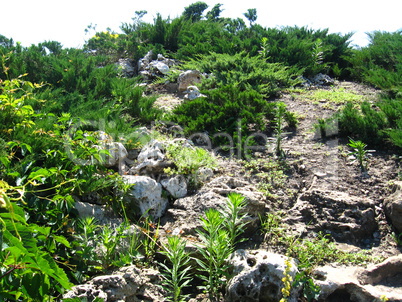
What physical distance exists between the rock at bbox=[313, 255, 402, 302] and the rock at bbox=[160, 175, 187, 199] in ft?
5.58

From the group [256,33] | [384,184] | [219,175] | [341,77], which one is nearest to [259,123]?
[219,175]

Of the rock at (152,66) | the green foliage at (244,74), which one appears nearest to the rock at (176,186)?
the green foliage at (244,74)

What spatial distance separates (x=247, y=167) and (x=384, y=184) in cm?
164

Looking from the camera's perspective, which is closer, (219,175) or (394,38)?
(219,175)

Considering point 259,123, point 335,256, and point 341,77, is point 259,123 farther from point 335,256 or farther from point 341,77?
point 341,77

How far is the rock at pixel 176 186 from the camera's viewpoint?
427 cm

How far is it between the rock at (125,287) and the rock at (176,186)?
1.15 metres

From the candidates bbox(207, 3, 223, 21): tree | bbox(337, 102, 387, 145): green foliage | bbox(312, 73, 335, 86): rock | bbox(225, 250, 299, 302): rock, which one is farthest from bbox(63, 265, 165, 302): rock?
bbox(207, 3, 223, 21): tree

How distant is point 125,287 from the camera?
294cm

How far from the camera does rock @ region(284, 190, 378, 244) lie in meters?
3.80

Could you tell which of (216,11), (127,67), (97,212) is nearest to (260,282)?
(97,212)

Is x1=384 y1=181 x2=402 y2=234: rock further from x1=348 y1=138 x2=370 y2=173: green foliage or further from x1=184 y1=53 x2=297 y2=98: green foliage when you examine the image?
x1=184 y1=53 x2=297 y2=98: green foliage

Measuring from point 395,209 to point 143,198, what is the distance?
2564 mm

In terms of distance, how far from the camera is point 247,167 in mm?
4996
